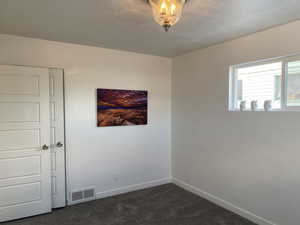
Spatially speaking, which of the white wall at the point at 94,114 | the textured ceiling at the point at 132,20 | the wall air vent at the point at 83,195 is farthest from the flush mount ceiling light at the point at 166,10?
the wall air vent at the point at 83,195

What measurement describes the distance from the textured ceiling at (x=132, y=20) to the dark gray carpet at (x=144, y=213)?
8.49 ft

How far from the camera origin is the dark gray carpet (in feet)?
9.02

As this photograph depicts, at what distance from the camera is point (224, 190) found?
124 inches

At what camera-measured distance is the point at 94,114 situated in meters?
3.38

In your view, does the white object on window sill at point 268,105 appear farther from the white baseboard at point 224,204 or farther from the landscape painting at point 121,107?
the landscape painting at point 121,107

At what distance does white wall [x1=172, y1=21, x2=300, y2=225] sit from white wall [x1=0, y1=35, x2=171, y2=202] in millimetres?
332

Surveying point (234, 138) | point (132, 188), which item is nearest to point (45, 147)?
point (132, 188)

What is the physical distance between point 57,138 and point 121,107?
1155 mm

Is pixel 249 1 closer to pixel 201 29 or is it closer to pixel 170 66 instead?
pixel 201 29

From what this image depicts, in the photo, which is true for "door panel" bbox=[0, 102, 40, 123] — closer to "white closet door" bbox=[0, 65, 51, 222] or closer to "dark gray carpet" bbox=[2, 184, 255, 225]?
"white closet door" bbox=[0, 65, 51, 222]

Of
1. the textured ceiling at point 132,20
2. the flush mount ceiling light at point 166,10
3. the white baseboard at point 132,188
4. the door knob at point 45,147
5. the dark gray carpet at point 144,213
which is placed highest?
the textured ceiling at point 132,20

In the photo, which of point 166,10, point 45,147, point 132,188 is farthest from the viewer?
point 132,188

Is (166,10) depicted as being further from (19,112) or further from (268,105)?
(19,112)

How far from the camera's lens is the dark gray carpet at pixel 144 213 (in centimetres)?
275
